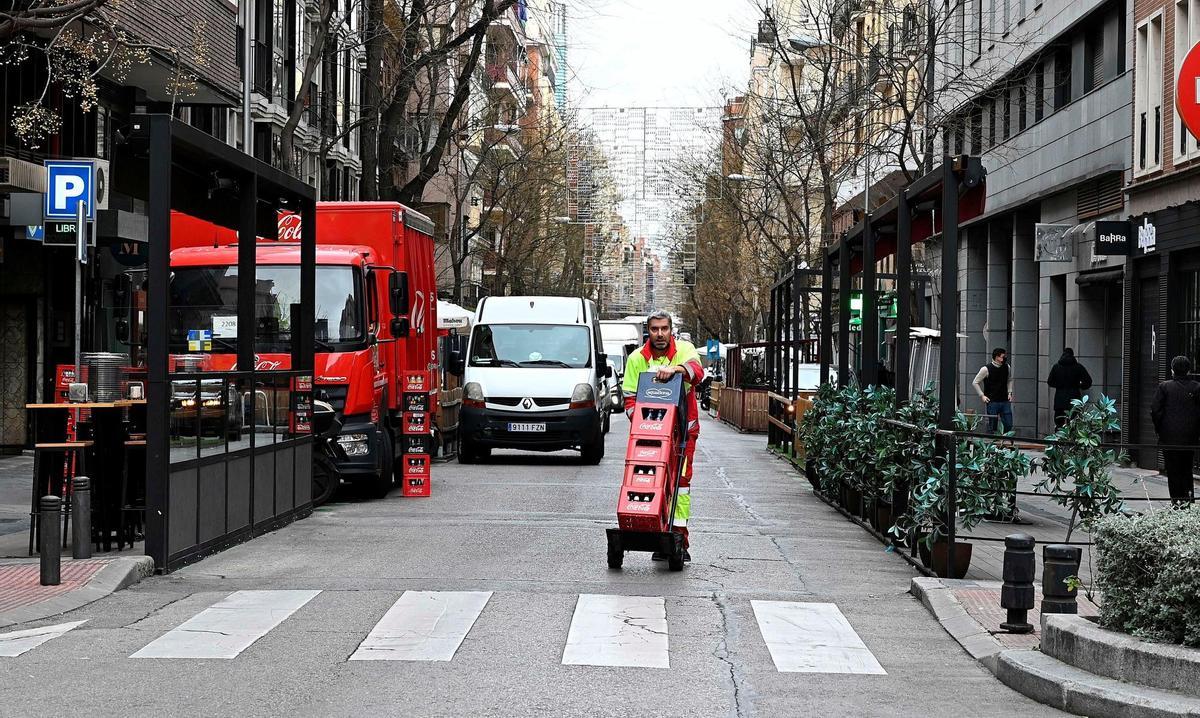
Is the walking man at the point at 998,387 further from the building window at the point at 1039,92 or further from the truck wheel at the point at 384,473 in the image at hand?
the truck wheel at the point at 384,473

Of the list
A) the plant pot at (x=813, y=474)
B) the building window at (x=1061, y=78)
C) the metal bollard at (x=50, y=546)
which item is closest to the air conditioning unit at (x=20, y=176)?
the plant pot at (x=813, y=474)

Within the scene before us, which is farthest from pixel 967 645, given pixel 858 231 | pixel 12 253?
pixel 12 253

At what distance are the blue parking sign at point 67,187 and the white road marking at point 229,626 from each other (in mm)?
8906

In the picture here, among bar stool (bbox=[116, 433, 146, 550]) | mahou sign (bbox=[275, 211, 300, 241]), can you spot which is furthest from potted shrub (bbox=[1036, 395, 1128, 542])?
mahou sign (bbox=[275, 211, 300, 241])

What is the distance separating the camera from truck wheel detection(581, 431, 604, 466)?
25.9 m

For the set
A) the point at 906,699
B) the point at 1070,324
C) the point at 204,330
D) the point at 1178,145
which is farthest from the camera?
the point at 1070,324

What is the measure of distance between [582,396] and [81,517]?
47.2 ft

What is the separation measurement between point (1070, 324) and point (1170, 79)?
24.8 feet

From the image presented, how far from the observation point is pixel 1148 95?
27703 mm

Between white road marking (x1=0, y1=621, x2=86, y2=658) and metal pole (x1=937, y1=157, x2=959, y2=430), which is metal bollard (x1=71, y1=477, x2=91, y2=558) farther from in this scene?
metal pole (x1=937, y1=157, x2=959, y2=430)

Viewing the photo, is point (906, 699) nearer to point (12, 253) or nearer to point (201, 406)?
point (201, 406)

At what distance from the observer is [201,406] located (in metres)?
12.5

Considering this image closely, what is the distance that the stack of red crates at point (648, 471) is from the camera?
38.3 feet

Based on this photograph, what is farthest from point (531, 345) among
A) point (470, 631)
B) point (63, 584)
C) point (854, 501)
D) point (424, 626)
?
point (470, 631)
